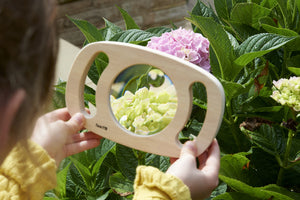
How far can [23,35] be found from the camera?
0.57 meters

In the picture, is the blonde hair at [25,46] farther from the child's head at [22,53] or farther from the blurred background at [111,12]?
the blurred background at [111,12]

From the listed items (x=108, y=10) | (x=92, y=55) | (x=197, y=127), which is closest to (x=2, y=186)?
(x=92, y=55)

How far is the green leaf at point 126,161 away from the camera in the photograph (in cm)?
101

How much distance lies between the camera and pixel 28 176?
3.00ft

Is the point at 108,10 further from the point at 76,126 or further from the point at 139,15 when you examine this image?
the point at 76,126

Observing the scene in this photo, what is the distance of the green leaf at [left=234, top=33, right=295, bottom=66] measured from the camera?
3.29 feet

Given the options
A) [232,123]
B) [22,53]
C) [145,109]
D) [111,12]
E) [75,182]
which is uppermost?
[22,53]

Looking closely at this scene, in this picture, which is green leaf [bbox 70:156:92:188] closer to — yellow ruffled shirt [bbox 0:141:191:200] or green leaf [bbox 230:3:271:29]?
yellow ruffled shirt [bbox 0:141:191:200]

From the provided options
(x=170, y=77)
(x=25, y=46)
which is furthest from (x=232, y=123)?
(x=25, y=46)

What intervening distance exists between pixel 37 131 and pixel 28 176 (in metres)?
0.10

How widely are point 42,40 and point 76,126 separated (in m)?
0.40

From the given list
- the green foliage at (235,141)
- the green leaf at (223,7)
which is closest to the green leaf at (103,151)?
the green foliage at (235,141)

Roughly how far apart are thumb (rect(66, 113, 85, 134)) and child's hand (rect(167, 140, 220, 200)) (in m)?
0.22

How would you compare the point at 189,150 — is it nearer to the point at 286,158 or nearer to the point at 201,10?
the point at 286,158
